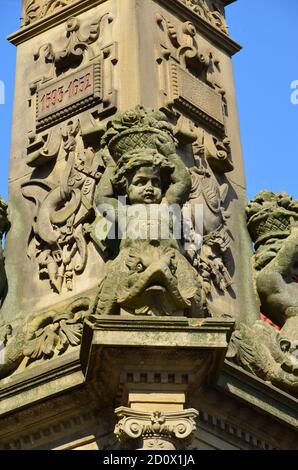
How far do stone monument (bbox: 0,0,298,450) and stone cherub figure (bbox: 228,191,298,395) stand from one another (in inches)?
0.8

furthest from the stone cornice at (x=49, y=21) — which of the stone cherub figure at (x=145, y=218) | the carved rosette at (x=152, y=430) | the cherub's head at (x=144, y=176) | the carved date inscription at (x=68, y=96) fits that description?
the carved rosette at (x=152, y=430)

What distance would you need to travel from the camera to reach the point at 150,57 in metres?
18.1

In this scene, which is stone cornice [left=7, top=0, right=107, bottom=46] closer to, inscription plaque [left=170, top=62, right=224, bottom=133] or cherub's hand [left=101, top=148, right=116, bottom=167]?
inscription plaque [left=170, top=62, right=224, bottom=133]

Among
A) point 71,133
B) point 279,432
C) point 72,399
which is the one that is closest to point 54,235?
point 71,133

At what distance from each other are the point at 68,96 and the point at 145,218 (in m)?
3.16

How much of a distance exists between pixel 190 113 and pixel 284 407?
420 cm

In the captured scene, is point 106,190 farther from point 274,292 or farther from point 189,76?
point 189,76

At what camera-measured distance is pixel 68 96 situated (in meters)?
18.4

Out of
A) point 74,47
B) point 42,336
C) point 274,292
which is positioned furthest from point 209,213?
point 74,47

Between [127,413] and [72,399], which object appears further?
[72,399]

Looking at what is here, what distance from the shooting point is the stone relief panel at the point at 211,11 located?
64.4ft

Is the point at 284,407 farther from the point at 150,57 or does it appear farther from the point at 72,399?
the point at 150,57

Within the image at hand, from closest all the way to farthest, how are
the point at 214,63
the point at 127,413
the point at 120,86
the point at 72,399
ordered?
the point at 127,413
the point at 72,399
the point at 120,86
the point at 214,63

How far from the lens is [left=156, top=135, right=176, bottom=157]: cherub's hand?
16.5m
